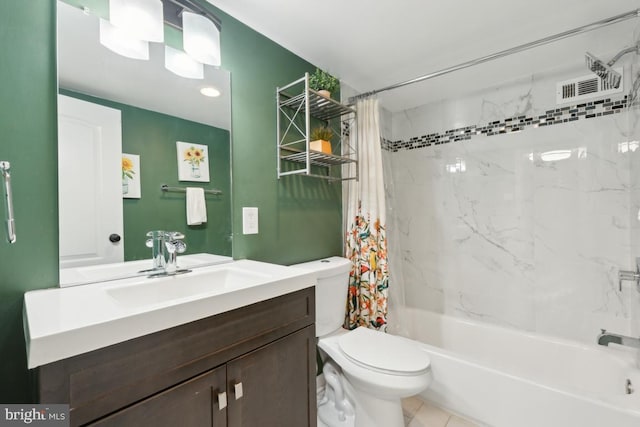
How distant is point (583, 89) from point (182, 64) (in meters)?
2.47

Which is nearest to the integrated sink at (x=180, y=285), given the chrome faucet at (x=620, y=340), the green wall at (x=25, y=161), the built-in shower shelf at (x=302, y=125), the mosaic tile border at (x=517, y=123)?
the green wall at (x=25, y=161)

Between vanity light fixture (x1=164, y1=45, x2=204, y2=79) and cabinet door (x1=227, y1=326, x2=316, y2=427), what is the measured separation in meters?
1.29

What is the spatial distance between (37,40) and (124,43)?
281 mm

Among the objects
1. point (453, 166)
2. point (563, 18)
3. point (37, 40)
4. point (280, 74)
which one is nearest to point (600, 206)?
point (453, 166)

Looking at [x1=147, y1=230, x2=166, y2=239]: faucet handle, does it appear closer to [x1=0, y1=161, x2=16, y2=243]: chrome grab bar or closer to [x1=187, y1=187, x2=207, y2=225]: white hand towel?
[x1=187, y1=187, x2=207, y2=225]: white hand towel

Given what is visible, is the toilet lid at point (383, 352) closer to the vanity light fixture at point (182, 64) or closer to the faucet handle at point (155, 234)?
the faucet handle at point (155, 234)

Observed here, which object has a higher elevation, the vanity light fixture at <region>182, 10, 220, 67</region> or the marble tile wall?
the vanity light fixture at <region>182, 10, 220, 67</region>

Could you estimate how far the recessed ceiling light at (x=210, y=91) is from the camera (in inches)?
55.7

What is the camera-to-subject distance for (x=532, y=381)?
1.40m

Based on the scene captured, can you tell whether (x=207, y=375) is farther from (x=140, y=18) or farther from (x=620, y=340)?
(x=620, y=340)

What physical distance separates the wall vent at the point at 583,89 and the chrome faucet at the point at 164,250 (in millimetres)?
2561

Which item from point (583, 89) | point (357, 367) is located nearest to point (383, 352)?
point (357, 367)

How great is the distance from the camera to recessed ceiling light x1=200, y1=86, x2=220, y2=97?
4.64 ft

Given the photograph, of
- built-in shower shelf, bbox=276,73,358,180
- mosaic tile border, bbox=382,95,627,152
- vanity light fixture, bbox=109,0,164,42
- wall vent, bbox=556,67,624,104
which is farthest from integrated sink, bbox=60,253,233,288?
wall vent, bbox=556,67,624,104
